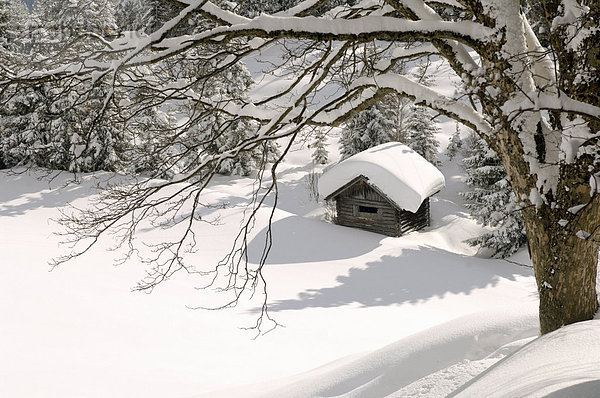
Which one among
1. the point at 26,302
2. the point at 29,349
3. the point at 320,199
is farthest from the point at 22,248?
the point at 320,199

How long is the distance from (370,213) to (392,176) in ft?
6.22

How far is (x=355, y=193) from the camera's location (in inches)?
783

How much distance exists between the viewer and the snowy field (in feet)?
14.9

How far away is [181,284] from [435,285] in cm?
699

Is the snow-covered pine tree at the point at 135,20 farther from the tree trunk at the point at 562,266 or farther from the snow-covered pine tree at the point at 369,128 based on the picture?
the snow-covered pine tree at the point at 369,128

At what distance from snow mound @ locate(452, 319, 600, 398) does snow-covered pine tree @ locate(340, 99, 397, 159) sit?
22364 mm

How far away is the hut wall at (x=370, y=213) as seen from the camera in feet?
63.1

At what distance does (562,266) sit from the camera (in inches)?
148

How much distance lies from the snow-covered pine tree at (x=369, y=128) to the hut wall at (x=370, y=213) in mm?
6444

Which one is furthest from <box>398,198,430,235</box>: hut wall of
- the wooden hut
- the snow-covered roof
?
the snow-covered roof

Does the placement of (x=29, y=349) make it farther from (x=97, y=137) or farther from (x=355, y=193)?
(x=97, y=137)

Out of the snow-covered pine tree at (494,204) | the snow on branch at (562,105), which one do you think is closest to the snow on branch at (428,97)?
the snow on branch at (562,105)

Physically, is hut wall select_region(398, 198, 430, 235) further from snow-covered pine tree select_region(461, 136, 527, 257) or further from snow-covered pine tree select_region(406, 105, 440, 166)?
snow-covered pine tree select_region(406, 105, 440, 166)

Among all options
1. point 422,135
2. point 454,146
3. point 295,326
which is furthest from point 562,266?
point 454,146
